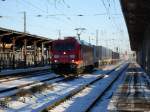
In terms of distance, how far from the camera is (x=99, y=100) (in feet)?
52.2

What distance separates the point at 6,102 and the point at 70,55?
16.2 meters

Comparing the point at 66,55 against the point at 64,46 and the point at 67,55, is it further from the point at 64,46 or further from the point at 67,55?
the point at 64,46

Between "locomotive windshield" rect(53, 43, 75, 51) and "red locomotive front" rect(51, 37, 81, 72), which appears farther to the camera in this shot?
"locomotive windshield" rect(53, 43, 75, 51)

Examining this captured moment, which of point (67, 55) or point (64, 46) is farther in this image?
point (64, 46)

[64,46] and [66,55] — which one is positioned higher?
[64,46]

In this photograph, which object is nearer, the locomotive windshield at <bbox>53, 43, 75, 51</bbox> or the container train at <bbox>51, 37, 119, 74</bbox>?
the container train at <bbox>51, 37, 119, 74</bbox>

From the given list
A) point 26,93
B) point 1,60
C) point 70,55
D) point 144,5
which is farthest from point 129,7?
point 1,60

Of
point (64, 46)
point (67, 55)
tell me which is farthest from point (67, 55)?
point (64, 46)

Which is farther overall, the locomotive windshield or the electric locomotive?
the locomotive windshield

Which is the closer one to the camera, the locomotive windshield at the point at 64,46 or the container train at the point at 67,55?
the container train at the point at 67,55

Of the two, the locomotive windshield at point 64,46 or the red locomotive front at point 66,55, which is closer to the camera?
the red locomotive front at point 66,55

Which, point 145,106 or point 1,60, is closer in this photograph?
point 145,106

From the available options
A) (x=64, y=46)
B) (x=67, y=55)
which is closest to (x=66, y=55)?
(x=67, y=55)

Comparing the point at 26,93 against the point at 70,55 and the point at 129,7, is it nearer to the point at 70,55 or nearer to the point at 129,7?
the point at 129,7
